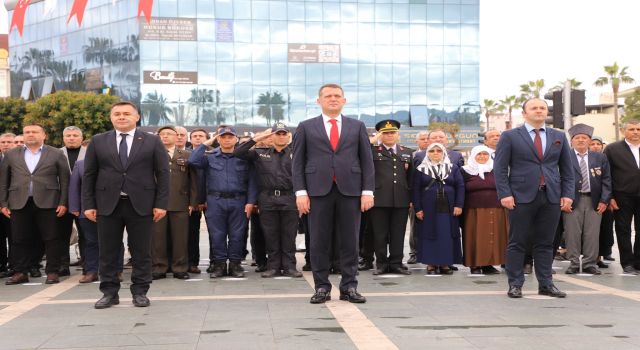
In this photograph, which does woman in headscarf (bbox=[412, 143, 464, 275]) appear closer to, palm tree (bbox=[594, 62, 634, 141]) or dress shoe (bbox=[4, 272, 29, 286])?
dress shoe (bbox=[4, 272, 29, 286])

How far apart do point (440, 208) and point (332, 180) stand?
3.01 meters

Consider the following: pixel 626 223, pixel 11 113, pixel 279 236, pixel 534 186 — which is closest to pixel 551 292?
pixel 534 186

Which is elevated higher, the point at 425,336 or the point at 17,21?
the point at 17,21

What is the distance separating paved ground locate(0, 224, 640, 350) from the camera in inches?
197

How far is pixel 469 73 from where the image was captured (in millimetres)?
58219

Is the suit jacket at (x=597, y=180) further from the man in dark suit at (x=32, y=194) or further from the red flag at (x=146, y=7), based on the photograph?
the red flag at (x=146, y=7)

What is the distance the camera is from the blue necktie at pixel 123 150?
6797 millimetres

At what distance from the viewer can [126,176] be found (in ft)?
22.2

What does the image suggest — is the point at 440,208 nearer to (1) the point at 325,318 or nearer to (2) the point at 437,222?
(2) the point at 437,222

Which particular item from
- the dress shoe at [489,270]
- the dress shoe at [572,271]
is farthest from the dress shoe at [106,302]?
the dress shoe at [572,271]

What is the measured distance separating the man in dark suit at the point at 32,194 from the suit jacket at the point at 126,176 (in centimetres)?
239

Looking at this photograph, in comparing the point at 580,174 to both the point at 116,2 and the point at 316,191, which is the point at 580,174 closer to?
the point at 316,191

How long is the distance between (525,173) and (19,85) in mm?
65056

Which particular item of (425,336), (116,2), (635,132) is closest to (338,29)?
(116,2)
